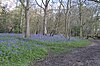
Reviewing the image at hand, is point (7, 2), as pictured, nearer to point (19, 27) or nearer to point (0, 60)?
point (19, 27)

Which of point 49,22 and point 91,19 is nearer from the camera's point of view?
point 91,19

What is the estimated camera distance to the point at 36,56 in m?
12.9

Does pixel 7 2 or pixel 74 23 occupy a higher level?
pixel 7 2

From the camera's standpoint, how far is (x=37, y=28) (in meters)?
72.2

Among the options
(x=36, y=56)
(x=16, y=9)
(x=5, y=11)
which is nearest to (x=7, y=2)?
(x=5, y=11)

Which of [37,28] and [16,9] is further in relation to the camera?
[37,28]

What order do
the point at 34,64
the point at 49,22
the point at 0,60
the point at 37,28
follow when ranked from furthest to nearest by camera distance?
the point at 37,28 → the point at 49,22 → the point at 34,64 → the point at 0,60

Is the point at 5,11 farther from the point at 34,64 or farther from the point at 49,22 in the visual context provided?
the point at 34,64

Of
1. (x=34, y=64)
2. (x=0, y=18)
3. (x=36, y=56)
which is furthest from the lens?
(x=0, y=18)

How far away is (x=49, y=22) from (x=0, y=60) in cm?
5583

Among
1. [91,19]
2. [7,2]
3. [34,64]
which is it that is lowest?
[34,64]

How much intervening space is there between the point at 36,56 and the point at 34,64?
233 cm

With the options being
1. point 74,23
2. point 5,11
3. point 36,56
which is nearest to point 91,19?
point 74,23

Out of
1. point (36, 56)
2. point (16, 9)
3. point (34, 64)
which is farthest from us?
point (16, 9)
